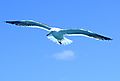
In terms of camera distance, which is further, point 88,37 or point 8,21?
point 8,21

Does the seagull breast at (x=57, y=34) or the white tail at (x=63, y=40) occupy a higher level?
the seagull breast at (x=57, y=34)

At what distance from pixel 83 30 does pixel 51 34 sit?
5.24 ft

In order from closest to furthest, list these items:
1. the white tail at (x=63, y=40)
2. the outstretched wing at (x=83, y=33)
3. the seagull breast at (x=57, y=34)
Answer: the white tail at (x=63, y=40), the outstretched wing at (x=83, y=33), the seagull breast at (x=57, y=34)

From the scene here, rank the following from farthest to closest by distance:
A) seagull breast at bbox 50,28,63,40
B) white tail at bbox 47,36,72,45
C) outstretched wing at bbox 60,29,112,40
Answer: seagull breast at bbox 50,28,63,40 → outstretched wing at bbox 60,29,112,40 → white tail at bbox 47,36,72,45

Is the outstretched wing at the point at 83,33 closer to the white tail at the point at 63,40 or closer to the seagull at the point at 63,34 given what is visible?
the seagull at the point at 63,34

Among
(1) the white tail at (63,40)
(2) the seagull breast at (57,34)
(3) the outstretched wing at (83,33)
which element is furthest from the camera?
(2) the seagull breast at (57,34)

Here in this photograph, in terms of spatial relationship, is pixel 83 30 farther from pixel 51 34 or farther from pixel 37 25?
pixel 37 25

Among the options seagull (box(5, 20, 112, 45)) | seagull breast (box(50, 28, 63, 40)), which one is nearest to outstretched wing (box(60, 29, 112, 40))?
seagull (box(5, 20, 112, 45))

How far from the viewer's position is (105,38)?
15352mm

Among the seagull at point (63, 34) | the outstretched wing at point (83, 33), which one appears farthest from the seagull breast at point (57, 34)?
the outstretched wing at point (83, 33)

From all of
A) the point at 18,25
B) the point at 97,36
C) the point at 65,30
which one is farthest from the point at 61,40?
the point at 18,25

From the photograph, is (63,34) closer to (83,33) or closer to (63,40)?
(63,40)

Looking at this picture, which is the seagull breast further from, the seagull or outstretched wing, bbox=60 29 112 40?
outstretched wing, bbox=60 29 112 40

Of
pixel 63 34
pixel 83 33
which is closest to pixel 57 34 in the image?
pixel 63 34
